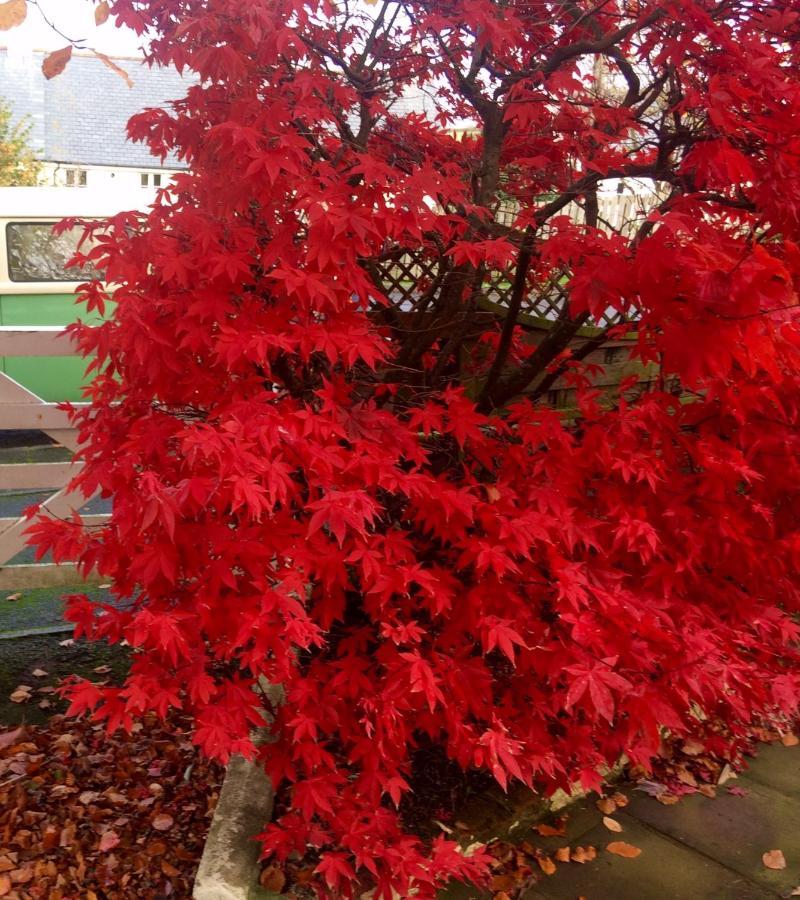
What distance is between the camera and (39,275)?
8.43 m

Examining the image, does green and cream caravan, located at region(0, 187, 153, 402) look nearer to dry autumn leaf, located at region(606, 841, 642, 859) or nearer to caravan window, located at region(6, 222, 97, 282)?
caravan window, located at region(6, 222, 97, 282)

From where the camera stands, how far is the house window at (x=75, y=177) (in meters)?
23.9

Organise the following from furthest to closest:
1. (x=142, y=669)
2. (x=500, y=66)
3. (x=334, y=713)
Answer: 1. (x=500, y=66)
2. (x=334, y=713)
3. (x=142, y=669)

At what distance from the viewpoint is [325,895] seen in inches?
98.6

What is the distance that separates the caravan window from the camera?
8305 mm

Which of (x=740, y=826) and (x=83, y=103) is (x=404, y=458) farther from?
(x=83, y=103)

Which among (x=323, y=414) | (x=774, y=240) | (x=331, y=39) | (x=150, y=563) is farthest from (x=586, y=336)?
(x=150, y=563)

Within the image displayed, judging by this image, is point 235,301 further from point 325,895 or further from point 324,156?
point 325,895

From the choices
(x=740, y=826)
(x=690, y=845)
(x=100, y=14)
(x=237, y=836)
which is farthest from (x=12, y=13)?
(x=740, y=826)

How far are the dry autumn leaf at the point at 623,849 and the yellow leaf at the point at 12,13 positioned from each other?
3.39 m

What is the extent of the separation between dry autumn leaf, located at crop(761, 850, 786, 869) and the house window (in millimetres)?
24937

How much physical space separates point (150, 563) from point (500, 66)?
236 cm

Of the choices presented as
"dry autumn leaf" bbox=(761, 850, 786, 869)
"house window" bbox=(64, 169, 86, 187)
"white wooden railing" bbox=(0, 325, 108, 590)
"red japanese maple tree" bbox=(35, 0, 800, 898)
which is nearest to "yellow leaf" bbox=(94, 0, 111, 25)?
"red japanese maple tree" bbox=(35, 0, 800, 898)

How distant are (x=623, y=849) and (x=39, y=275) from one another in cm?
769
